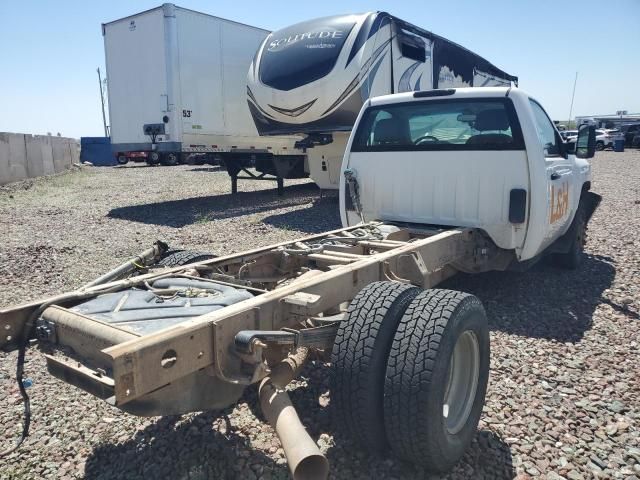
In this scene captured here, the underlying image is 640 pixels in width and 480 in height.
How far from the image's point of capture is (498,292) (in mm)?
5281

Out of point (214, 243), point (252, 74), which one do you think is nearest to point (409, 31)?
point (252, 74)

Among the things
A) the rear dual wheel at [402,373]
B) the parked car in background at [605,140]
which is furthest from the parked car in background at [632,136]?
the rear dual wheel at [402,373]

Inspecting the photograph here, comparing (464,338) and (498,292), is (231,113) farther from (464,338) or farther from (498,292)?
(464,338)

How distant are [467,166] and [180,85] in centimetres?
808

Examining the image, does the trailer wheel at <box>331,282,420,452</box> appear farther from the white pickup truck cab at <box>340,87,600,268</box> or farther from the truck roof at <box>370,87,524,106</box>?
the truck roof at <box>370,87,524,106</box>

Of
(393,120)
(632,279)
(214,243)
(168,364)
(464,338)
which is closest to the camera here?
(168,364)

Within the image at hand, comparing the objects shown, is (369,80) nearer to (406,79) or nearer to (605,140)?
(406,79)

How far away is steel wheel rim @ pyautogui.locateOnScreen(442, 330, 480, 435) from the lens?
273cm

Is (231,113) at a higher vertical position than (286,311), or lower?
higher

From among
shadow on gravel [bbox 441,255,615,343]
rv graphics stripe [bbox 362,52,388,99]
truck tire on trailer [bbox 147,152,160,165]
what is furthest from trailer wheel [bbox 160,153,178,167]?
shadow on gravel [bbox 441,255,615,343]

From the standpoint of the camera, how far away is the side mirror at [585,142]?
17.8 feet

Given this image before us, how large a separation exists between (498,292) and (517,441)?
262 cm

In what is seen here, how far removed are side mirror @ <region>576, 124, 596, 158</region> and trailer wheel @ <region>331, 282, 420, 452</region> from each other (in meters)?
4.00

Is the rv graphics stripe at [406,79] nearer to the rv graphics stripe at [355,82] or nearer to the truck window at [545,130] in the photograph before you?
the rv graphics stripe at [355,82]
